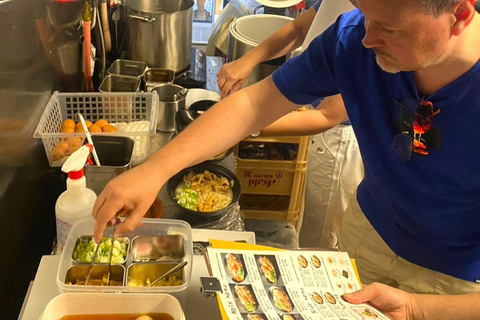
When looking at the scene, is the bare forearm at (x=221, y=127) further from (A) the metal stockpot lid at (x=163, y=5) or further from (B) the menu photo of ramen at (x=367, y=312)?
(A) the metal stockpot lid at (x=163, y=5)

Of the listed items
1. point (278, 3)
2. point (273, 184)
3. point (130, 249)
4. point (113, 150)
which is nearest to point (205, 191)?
point (113, 150)

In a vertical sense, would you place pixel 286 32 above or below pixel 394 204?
above

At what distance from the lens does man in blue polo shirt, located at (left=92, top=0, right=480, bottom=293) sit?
0.81 m

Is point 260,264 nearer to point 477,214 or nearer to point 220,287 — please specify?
point 220,287

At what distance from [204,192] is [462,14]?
32.5 inches

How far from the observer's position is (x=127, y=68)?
71.3 inches

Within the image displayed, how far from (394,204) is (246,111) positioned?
43cm

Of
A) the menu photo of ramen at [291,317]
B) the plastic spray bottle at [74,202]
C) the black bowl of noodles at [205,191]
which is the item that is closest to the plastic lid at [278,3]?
the black bowl of noodles at [205,191]

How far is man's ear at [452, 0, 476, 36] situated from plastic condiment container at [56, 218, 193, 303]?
26.1 inches

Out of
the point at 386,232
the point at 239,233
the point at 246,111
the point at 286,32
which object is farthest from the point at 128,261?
the point at 286,32

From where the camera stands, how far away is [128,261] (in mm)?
954

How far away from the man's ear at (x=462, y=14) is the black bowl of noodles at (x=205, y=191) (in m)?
0.73

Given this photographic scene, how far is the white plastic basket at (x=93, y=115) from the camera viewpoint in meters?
1.26

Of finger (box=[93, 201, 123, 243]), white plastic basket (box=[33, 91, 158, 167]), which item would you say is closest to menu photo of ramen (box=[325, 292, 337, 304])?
finger (box=[93, 201, 123, 243])
